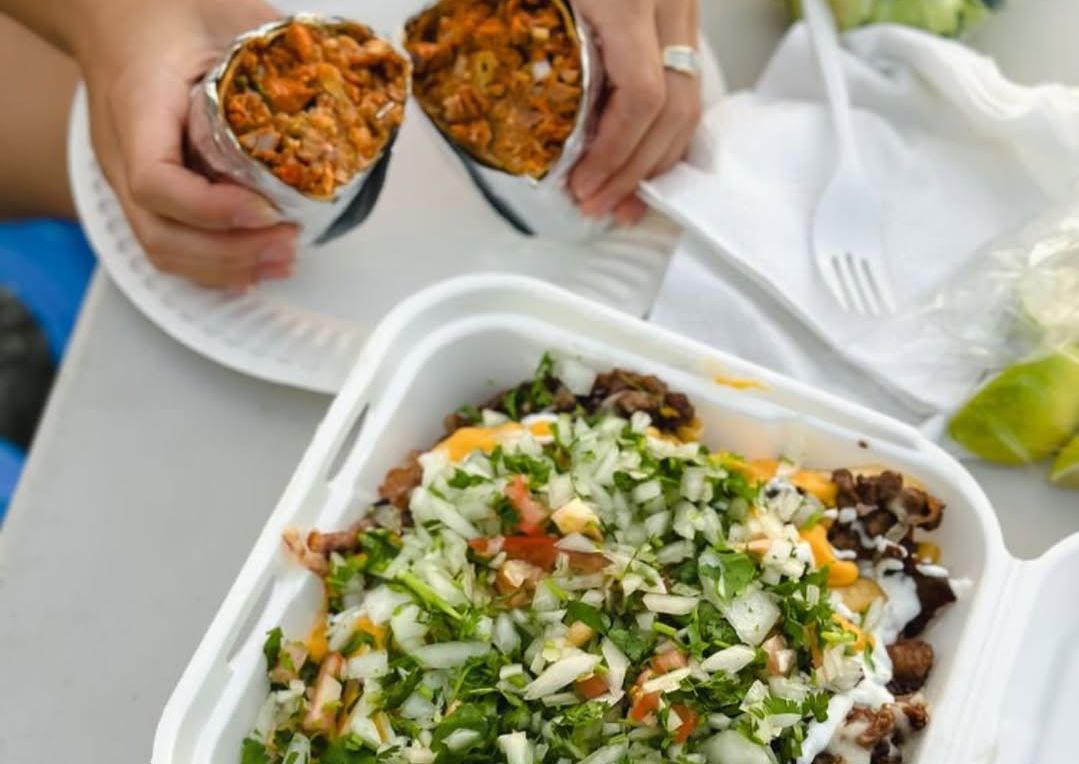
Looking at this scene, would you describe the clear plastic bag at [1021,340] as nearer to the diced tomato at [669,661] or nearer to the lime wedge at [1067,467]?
the lime wedge at [1067,467]

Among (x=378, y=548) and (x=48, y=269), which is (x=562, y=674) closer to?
(x=378, y=548)

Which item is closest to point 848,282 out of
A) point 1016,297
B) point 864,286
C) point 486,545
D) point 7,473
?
point 864,286

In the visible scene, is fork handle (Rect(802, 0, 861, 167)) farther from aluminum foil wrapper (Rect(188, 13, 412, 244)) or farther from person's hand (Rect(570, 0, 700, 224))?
aluminum foil wrapper (Rect(188, 13, 412, 244))

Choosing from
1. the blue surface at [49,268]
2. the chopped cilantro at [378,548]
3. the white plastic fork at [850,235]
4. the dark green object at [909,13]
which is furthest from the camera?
the blue surface at [49,268]

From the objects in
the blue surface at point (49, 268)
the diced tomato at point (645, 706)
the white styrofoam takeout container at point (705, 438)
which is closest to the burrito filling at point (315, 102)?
the white styrofoam takeout container at point (705, 438)

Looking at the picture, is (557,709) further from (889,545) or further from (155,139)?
(155,139)

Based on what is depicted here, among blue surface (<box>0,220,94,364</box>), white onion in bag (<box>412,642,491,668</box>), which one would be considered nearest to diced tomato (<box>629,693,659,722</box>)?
white onion in bag (<box>412,642,491,668</box>)
